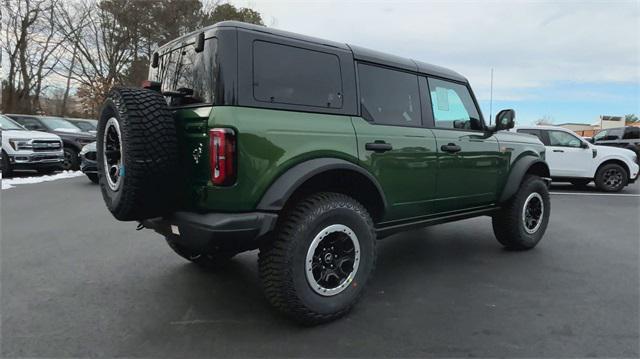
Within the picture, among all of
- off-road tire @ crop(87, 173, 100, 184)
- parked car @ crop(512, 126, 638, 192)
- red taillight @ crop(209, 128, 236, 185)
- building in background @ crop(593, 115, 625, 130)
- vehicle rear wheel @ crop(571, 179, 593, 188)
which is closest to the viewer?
red taillight @ crop(209, 128, 236, 185)

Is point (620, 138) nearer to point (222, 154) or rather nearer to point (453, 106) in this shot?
point (453, 106)

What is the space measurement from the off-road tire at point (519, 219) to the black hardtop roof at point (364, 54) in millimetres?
1400

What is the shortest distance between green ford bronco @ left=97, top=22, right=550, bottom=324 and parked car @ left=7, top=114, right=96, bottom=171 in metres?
11.6

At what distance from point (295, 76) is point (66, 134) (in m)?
13.2

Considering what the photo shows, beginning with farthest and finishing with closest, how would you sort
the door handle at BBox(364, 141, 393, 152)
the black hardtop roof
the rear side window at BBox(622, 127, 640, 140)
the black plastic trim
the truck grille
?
the rear side window at BBox(622, 127, 640, 140) → the truck grille → the black plastic trim → the door handle at BBox(364, 141, 393, 152) → the black hardtop roof

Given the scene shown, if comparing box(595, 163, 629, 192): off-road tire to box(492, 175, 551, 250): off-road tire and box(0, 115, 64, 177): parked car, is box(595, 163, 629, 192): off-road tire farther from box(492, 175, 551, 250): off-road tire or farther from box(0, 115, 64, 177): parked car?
box(0, 115, 64, 177): parked car

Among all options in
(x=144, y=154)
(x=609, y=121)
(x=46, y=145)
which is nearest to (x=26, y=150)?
(x=46, y=145)

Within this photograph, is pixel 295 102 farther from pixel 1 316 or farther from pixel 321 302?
pixel 1 316

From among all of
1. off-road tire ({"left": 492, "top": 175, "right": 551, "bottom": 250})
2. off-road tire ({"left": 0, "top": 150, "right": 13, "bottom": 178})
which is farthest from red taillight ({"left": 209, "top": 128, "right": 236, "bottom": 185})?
off-road tire ({"left": 0, "top": 150, "right": 13, "bottom": 178})

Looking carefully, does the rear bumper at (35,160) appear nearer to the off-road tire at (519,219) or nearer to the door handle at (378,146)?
the door handle at (378,146)

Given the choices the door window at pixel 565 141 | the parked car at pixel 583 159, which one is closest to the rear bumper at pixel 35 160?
the parked car at pixel 583 159

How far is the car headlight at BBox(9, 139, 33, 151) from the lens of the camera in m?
11.0

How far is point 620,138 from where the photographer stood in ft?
54.1

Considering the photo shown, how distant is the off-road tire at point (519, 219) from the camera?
15.2ft
